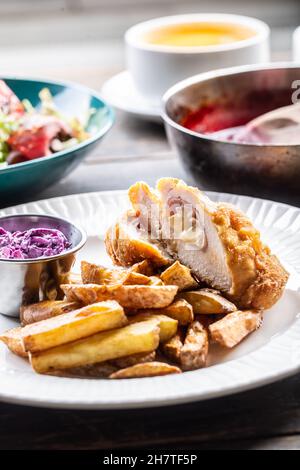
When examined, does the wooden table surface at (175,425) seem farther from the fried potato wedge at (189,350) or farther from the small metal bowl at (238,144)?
the small metal bowl at (238,144)

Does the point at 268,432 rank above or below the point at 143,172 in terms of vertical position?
above

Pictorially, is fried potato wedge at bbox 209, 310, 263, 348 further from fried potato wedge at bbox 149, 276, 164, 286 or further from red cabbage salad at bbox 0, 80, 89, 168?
red cabbage salad at bbox 0, 80, 89, 168

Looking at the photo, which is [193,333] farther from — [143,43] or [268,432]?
[143,43]

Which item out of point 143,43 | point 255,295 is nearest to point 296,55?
point 143,43

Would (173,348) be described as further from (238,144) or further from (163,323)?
(238,144)

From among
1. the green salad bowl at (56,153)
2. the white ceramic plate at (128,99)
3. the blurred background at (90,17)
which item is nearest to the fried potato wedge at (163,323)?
the green salad bowl at (56,153)

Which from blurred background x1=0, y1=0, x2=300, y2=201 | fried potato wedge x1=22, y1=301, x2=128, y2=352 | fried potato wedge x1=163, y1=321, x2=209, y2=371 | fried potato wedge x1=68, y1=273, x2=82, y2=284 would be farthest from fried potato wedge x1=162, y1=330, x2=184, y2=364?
blurred background x1=0, y1=0, x2=300, y2=201

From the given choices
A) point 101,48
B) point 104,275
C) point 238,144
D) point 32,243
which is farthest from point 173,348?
point 101,48
